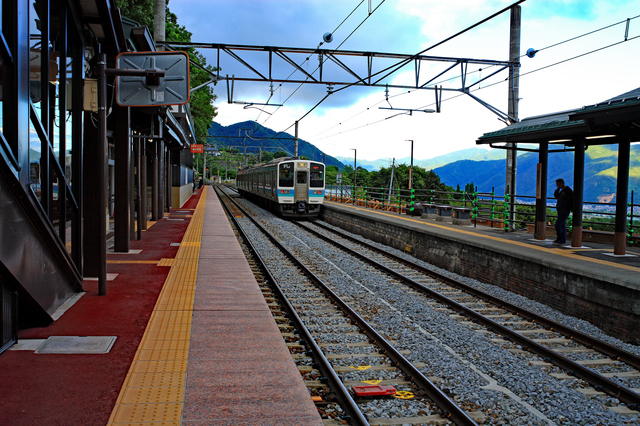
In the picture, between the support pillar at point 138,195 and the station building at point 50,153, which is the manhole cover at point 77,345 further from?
the support pillar at point 138,195

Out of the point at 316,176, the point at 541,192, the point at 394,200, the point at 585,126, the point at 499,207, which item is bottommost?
the point at 499,207

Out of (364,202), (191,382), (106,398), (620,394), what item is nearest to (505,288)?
(620,394)

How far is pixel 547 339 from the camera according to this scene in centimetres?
625

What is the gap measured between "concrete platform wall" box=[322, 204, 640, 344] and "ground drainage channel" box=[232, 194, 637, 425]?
1881mm

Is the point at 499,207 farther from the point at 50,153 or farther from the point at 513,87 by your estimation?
the point at 50,153

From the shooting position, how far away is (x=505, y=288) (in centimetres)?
943

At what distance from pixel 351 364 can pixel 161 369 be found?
1.96m

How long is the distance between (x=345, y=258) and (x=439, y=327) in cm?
591

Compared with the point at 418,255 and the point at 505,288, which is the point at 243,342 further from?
the point at 418,255

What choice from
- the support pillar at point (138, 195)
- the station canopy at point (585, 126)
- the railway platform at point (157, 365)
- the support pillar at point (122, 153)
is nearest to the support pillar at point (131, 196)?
the support pillar at point (138, 195)

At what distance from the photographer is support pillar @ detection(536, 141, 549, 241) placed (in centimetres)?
1145

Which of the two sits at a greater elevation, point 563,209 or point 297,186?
point 297,186

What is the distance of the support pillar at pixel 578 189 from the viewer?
32.9 feet

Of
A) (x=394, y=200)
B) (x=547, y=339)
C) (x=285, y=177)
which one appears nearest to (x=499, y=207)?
(x=394, y=200)
